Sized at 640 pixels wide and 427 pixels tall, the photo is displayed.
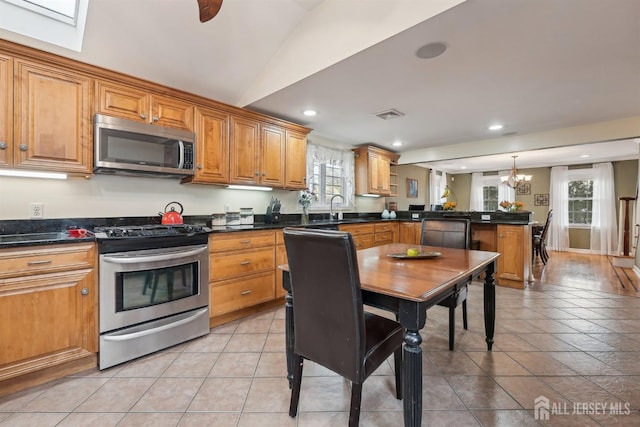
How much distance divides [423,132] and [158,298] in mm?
4057

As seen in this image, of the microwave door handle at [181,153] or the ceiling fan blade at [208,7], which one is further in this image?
the microwave door handle at [181,153]

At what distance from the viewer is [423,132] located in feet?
14.4

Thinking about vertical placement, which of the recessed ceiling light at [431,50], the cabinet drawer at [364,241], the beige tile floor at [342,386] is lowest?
the beige tile floor at [342,386]

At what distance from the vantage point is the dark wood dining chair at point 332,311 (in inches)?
46.1

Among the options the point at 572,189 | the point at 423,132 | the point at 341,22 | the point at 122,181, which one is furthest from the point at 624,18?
the point at 572,189

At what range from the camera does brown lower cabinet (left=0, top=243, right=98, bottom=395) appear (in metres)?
1.65

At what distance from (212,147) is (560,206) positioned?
28.9 ft

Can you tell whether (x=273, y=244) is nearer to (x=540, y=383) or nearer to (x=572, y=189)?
(x=540, y=383)

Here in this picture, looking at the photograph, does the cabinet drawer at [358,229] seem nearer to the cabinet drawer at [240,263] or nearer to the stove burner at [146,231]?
the cabinet drawer at [240,263]

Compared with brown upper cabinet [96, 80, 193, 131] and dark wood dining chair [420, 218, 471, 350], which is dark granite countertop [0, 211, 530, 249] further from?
dark wood dining chair [420, 218, 471, 350]

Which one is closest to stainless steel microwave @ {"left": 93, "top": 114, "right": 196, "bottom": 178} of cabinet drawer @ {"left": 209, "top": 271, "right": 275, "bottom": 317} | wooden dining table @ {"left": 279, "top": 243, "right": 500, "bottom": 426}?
cabinet drawer @ {"left": 209, "top": 271, "right": 275, "bottom": 317}

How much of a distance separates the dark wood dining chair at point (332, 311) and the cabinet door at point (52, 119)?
75.9 inches

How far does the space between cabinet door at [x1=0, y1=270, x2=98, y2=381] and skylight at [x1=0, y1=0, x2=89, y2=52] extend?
178 cm
